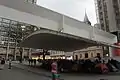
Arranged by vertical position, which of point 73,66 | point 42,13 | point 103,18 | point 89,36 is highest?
point 103,18

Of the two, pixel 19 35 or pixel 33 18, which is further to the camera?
pixel 19 35

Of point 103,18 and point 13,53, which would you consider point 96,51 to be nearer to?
point 103,18

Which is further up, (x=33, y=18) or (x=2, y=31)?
(x=2, y=31)

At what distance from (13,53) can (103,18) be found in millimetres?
51525

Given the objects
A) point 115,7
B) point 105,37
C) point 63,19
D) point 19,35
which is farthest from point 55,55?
point 63,19

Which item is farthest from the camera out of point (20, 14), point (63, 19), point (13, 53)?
point (13, 53)

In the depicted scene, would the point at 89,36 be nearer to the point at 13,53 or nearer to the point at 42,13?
the point at 42,13

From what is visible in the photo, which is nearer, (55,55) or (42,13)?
(42,13)

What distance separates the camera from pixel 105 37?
2414 cm

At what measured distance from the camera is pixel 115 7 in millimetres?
54062

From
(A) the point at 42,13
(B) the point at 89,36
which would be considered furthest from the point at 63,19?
(B) the point at 89,36

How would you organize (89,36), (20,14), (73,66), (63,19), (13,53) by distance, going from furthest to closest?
(13,53), (73,66), (89,36), (63,19), (20,14)

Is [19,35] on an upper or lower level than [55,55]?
upper

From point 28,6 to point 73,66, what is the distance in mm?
11391
